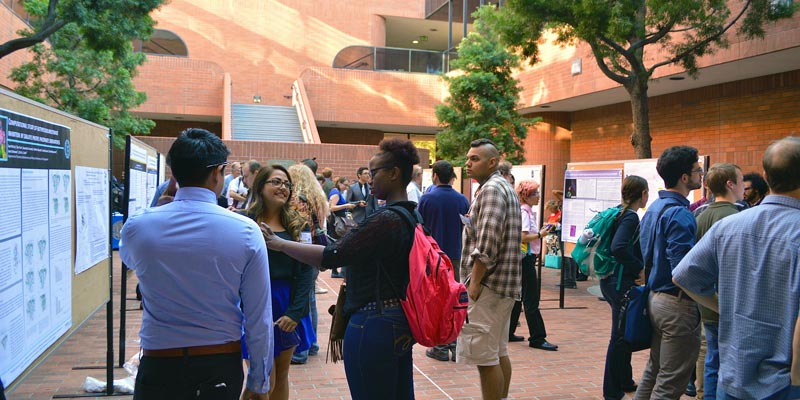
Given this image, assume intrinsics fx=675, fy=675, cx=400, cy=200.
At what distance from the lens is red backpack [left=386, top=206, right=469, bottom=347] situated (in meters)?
3.13

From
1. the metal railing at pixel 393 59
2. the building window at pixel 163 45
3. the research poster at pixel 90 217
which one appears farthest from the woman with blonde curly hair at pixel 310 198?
the building window at pixel 163 45

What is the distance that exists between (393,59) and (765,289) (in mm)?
26522

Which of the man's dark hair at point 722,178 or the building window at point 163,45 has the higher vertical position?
the building window at point 163,45

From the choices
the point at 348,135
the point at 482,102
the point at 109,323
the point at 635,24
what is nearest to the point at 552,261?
the point at 635,24

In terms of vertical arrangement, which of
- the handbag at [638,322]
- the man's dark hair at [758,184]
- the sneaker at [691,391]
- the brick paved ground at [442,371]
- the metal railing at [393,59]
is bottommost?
the brick paved ground at [442,371]

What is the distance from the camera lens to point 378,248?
121 inches

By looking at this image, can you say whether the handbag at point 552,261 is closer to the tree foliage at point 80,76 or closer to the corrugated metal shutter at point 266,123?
the tree foliage at point 80,76

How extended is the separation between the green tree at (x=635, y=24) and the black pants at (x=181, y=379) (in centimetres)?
1006

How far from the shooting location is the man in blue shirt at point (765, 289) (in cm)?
273

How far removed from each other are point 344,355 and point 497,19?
10910mm

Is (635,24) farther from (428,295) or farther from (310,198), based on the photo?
(428,295)

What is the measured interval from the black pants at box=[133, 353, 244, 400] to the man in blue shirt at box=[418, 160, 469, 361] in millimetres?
4616

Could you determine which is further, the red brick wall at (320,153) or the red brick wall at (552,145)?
the red brick wall at (552,145)

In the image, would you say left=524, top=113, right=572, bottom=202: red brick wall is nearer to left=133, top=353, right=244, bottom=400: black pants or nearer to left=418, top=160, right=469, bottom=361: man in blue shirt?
left=418, top=160, right=469, bottom=361: man in blue shirt
